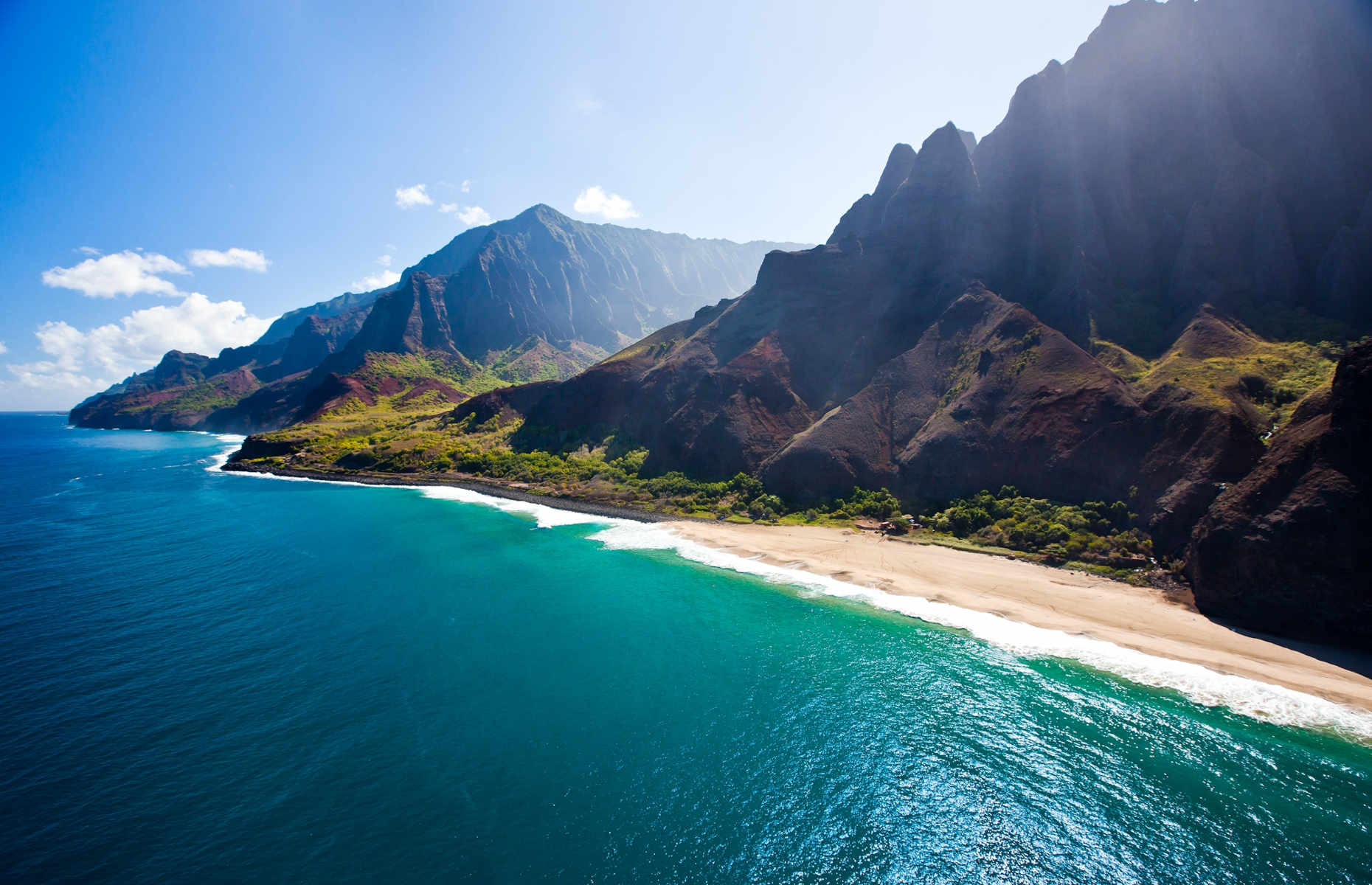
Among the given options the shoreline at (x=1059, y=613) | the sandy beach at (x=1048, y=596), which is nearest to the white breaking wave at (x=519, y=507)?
the shoreline at (x=1059, y=613)

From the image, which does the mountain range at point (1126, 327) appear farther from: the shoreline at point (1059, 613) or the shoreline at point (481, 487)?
the shoreline at point (481, 487)

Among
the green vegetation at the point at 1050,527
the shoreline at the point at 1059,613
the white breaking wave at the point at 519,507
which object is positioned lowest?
the shoreline at the point at 1059,613

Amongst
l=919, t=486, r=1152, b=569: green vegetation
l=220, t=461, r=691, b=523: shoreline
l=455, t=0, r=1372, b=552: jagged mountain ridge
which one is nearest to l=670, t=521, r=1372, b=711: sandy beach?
l=919, t=486, r=1152, b=569: green vegetation

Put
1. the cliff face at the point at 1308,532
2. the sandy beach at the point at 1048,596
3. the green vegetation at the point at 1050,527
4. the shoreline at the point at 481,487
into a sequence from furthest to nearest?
the shoreline at the point at 481,487
the green vegetation at the point at 1050,527
the cliff face at the point at 1308,532
the sandy beach at the point at 1048,596

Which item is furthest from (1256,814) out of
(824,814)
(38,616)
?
(38,616)

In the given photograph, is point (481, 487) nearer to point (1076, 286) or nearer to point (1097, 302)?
point (1076, 286)

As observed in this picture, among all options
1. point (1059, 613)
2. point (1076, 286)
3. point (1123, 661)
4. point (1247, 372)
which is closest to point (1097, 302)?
point (1076, 286)

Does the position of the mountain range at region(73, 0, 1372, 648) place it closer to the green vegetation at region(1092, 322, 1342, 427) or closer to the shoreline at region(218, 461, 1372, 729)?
the green vegetation at region(1092, 322, 1342, 427)
